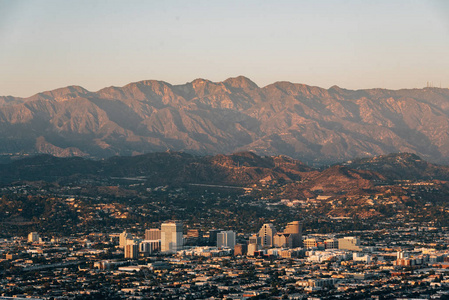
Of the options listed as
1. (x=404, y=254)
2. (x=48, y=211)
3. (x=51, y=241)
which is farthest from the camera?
(x=48, y=211)

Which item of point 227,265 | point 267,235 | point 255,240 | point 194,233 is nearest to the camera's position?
point 227,265

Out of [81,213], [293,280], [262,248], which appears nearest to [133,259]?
[262,248]

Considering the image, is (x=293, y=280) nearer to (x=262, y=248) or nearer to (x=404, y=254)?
(x=404, y=254)

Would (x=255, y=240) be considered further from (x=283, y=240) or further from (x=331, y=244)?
(x=331, y=244)

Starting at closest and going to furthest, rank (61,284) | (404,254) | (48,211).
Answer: (61,284)
(404,254)
(48,211)

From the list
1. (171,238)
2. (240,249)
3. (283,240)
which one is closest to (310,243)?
(283,240)

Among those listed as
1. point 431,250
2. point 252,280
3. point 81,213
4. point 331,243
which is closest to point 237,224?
point 81,213

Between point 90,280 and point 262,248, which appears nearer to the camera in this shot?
point 90,280
